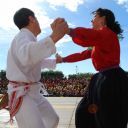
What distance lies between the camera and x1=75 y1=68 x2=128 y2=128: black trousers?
215 inches

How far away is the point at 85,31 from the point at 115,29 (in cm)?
62

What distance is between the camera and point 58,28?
4.71m

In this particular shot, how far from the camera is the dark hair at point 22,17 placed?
17.7 ft

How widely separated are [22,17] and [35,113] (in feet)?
3.43

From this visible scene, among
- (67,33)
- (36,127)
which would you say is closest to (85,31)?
(67,33)

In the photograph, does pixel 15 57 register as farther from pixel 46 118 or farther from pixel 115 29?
pixel 115 29

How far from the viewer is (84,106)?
18.6 ft

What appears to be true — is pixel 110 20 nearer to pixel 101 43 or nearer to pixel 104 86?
pixel 101 43

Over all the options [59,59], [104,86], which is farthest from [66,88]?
[104,86]

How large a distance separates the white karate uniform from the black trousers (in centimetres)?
47

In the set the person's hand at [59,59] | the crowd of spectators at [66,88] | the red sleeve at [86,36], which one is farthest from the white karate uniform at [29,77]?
the crowd of spectators at [66,88]

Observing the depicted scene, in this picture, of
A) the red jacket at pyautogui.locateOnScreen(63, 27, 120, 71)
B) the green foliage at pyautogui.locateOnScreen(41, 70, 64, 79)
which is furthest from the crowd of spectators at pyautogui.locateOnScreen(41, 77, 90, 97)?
the red jacket at pyautogui.locateOnScreen(63, 27, 120, 71)

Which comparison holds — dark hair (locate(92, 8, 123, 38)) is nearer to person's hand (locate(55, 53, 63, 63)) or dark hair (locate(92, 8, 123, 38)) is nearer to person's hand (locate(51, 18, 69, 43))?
person's hand (locate(55, 53, 63, 63))

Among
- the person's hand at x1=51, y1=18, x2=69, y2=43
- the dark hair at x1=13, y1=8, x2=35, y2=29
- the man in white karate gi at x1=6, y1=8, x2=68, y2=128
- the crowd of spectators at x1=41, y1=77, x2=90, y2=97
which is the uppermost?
the dark hair at x1=13, y1=8, x2=35, y2=29
